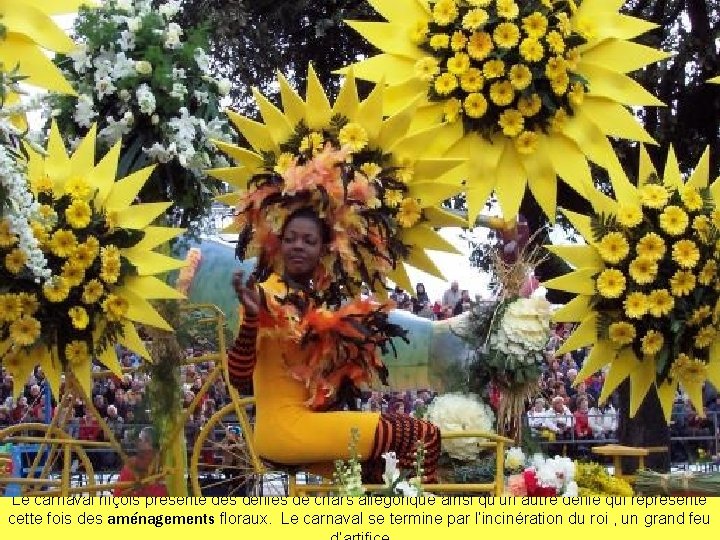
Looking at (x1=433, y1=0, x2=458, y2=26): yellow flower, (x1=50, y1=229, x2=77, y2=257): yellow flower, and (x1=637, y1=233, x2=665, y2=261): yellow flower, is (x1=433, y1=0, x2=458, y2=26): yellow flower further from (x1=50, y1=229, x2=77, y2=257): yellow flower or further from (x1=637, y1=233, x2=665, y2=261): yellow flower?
(x1=50, y1=229, x2=77, y2=257): yellow flower

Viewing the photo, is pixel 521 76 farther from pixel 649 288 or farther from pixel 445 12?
pixel 649 288

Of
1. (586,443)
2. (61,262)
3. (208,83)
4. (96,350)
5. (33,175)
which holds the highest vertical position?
(208,83)

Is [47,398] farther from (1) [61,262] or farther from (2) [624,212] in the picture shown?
(2) [624,212]

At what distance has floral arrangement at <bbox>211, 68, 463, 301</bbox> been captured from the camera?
353 centimetres

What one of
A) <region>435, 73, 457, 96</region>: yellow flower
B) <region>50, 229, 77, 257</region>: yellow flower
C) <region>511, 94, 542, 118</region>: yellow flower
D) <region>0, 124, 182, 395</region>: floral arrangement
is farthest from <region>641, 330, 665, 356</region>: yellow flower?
<region>50, 229, 77, 257</region>: yellow flower

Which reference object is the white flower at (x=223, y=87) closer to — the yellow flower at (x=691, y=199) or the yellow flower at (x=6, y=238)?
the yellow flower at (x=6, y=238)

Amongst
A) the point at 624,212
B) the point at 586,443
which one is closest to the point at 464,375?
the point at 624,212

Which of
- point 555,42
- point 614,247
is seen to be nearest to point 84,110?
point 555,42

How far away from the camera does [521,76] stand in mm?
3812

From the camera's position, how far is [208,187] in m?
4.38

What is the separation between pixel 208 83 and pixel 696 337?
6.43ft

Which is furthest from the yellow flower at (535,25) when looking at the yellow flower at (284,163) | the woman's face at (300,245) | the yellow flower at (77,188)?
the yellow flower at (77,188)

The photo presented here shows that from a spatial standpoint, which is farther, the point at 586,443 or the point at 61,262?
the point at 586,443

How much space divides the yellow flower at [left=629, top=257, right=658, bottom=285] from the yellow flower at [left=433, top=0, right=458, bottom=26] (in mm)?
1008
